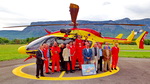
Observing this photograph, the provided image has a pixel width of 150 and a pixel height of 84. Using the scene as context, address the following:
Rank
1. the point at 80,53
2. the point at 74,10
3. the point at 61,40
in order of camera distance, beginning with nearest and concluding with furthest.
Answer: the point at 74,10 → the point at 80,53 → the point at 61,40

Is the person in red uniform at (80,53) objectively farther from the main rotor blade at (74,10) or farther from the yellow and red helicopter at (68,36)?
the main rotor blade at (74,10)

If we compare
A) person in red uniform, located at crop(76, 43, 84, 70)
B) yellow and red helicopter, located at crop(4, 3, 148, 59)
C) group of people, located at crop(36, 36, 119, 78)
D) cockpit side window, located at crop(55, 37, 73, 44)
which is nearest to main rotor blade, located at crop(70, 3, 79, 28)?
yellow and red helicopter, located at crop(4, 3, 148, 59)

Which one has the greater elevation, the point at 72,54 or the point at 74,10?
the point at 74,10

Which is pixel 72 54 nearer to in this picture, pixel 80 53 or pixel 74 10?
pixel 80 53

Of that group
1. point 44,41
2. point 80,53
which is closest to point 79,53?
point 80,53

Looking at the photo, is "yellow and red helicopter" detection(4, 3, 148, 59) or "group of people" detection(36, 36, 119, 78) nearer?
"group of people" detection(36, 36, 119, 78)

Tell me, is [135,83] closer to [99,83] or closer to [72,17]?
[99,83]

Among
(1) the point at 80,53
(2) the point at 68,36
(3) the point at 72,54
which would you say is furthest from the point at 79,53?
(2) the point at 68,36

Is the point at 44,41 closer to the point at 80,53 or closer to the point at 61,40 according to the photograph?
the point at 61,40

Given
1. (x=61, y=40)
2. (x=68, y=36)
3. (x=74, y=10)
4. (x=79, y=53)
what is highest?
(x=74, y=10)

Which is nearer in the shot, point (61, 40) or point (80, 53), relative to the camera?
point (80, 53)

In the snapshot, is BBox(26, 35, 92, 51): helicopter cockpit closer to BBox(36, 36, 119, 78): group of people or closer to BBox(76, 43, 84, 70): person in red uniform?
BBox(36, 36, 119, 78): group of people

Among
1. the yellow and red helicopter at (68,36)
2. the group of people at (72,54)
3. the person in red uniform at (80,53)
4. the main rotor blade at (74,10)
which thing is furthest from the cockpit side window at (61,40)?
the main rotor blade at (74,10)

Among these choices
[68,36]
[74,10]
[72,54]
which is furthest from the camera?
[68,36]
